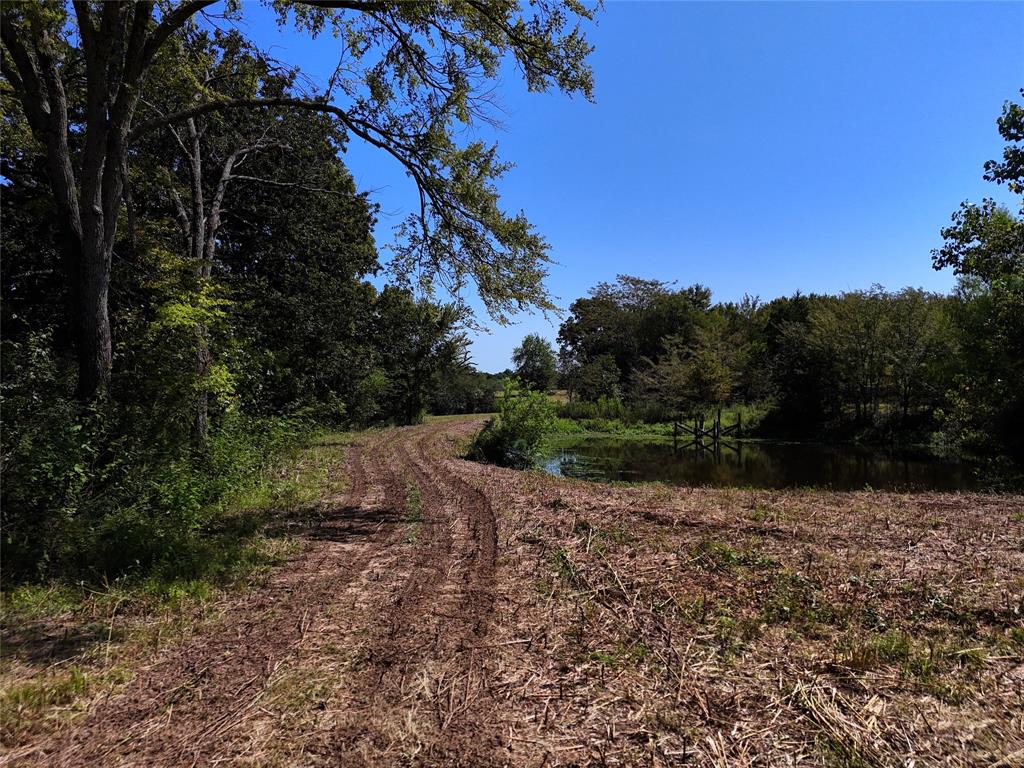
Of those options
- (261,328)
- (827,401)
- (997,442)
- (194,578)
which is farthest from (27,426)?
(827,401)

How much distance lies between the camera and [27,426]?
15.1ft

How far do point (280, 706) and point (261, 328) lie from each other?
1416cm

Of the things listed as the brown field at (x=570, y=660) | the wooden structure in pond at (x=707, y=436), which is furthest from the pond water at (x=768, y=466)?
the brown field at (x=570, y=660)

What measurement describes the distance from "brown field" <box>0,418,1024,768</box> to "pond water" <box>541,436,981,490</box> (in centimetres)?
1024

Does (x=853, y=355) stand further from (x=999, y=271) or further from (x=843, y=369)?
(x=999, y=271)

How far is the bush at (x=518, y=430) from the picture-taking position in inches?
613

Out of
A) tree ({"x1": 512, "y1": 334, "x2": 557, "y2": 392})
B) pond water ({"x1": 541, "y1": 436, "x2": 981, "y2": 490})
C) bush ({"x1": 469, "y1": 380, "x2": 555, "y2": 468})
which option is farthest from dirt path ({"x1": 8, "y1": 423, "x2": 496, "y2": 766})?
tree ({"x1": 512, "y1": 334, "x2": 557, "y2": 392})

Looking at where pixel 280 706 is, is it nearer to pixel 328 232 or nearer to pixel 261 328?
pixel 261 328

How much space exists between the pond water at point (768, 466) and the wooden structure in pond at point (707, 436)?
749 millimetres

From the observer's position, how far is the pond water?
617 inches

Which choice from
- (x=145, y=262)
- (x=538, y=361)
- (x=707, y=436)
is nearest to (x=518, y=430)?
(x=145, y=262)

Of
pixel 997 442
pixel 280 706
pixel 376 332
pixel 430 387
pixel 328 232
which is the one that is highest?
pixel 328 232

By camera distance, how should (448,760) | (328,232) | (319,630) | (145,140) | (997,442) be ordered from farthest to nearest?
(328,232) < (997,442) < (145,140) < (319,630) < (448,760)

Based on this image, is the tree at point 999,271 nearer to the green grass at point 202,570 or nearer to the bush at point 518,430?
the bush at point 518,430
